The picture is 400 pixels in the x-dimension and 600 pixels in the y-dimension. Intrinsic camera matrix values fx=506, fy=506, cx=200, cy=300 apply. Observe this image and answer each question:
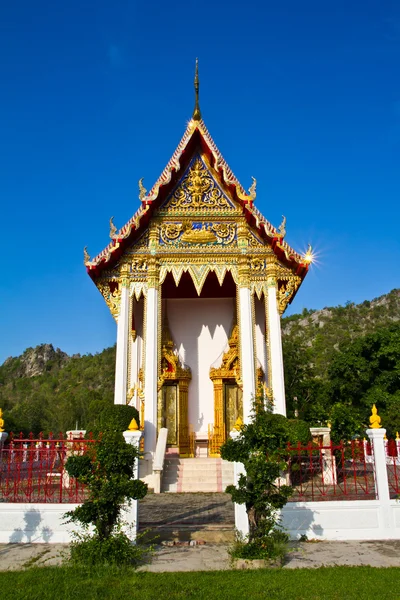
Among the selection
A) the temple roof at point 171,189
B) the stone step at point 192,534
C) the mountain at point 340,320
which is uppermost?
the mountain at point 340,320

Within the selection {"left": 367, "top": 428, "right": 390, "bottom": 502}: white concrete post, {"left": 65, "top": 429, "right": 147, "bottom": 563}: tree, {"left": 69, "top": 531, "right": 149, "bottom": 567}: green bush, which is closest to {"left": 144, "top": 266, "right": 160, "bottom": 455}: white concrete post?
{"left": 65, "top": 429, "right": 147, "bottom": 563}: tree

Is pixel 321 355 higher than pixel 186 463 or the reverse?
higher

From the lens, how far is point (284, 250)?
37.5ft

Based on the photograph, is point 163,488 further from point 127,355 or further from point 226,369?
point 226,369

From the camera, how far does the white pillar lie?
35.0 ft

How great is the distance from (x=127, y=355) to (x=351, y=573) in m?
7.17

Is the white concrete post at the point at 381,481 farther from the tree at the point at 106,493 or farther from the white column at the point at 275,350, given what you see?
the white column at the point at 275,350

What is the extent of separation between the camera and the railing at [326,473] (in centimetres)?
644

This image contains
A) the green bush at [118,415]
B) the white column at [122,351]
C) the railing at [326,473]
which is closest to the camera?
the railing at [326,473]

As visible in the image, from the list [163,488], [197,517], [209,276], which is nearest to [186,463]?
[163,488]

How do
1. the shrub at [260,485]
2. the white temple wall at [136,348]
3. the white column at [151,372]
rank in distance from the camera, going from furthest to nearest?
the white temple wall at [136,348] < the white column at [151,372] < the shrub at [260,485]

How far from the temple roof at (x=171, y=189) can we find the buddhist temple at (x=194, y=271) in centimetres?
2

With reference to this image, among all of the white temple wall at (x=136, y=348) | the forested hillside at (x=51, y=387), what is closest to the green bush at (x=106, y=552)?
the white temple wall at (x=136, y=348)

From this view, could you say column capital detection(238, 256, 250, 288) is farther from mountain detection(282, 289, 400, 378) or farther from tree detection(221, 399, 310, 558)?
mountain detection(282, 289, 400, 378)
